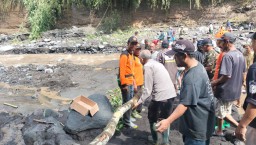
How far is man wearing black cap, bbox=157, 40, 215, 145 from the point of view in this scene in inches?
115

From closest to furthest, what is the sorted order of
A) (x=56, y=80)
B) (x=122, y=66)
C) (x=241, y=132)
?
(x=241, y=132) < (x=122, y=66) < (x=56, y=80)

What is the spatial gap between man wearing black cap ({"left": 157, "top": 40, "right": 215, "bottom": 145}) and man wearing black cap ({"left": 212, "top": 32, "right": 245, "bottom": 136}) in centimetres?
152

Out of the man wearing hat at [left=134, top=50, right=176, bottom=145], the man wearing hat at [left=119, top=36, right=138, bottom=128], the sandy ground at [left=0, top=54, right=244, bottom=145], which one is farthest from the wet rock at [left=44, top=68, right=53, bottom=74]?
the man wearing hat at [left=134, top=50, right=176, bottom=145]

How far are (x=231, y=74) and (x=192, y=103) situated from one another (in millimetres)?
1899

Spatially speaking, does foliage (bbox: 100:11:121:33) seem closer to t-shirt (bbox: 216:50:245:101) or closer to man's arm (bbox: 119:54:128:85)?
man's arm (bbox: 119:54:128:85)

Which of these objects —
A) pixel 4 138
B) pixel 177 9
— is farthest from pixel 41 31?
pixel 4 138

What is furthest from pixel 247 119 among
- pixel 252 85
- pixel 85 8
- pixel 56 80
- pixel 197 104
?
pixel 85 8

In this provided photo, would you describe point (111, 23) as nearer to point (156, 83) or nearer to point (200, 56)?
point (200, 56)

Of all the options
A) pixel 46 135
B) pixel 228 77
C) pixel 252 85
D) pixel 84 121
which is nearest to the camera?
pixel 252 85

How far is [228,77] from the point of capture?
176 inches

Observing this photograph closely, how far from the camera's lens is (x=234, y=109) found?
246 inches

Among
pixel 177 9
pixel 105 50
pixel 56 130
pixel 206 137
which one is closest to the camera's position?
pixel 206 137

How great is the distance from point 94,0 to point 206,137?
65.7 feet

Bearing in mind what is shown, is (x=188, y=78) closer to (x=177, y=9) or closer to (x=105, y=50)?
(x=105, y=50)
